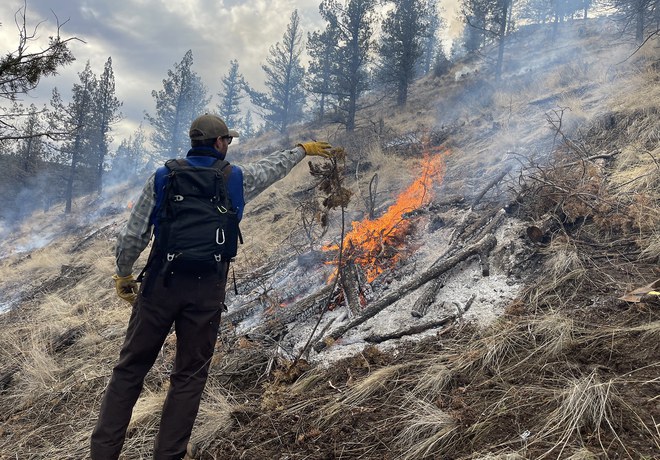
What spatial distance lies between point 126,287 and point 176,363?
27.0 inches

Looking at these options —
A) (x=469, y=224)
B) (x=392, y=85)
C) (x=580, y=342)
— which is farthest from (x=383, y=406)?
(x=392, y=85)

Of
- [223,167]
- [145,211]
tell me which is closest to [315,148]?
[223,167]

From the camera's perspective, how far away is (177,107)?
35.2 meters

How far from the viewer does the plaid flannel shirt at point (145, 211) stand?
2566 mm

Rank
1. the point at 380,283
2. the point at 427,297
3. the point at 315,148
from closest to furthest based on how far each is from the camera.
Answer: the point at 315,148 < the point at 427,297 < the point at 380,283

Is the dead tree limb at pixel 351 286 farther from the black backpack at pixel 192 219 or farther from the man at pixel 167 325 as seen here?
the black backpack at pixel 192 219

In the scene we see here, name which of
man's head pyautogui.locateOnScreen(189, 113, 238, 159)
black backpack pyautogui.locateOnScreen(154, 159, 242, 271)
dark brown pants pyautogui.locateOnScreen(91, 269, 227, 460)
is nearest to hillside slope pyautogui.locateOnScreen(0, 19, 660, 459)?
dark brown pants pyautogui.locateOnScreen(91, 269, 227, 460)

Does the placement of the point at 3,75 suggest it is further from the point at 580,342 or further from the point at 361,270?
the point at 580,342

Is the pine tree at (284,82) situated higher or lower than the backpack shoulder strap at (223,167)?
higher

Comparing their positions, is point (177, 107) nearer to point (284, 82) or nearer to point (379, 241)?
point (284, 82)

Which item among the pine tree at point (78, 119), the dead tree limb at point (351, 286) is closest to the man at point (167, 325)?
the dead tree limb at point (351, 286)

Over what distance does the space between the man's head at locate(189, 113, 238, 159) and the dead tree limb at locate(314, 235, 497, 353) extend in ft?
6.55

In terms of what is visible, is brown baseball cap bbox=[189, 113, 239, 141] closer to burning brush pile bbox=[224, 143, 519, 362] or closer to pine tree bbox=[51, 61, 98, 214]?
burning brush pile bbox=[224, 143, 519, 362]

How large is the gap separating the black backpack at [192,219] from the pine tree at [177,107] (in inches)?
1425
